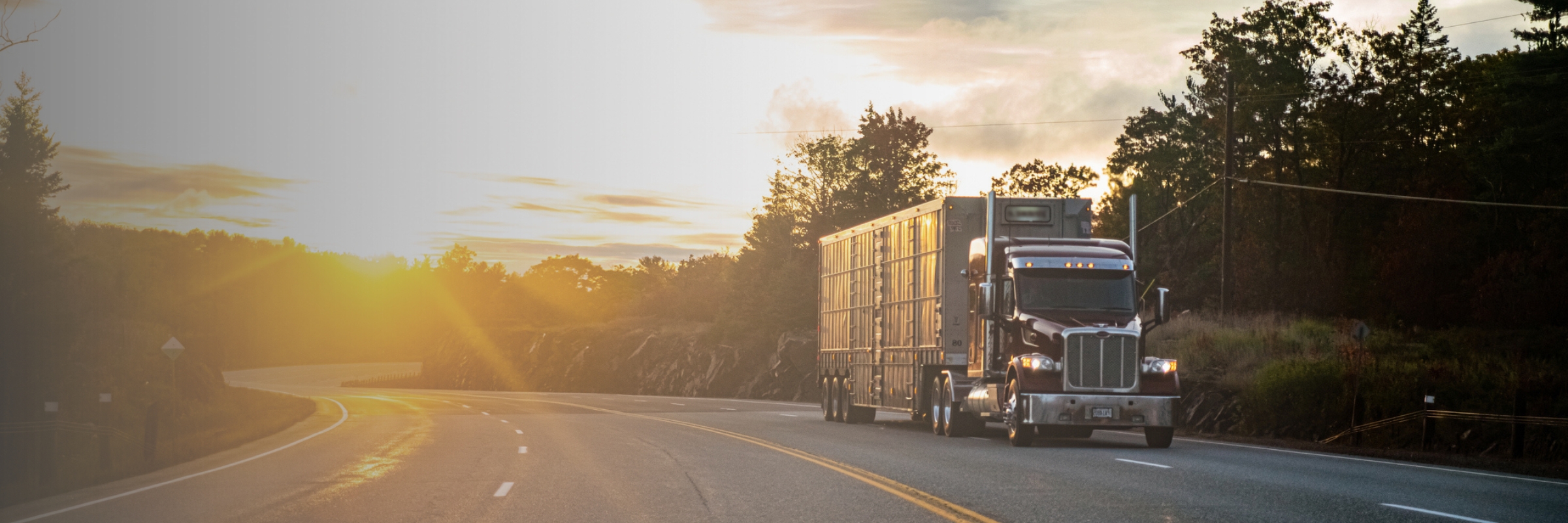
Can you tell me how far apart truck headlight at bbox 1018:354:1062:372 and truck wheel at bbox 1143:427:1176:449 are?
6.25 feet

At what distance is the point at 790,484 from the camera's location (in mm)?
14906

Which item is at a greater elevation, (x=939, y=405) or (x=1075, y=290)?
(x=1075, y=290)

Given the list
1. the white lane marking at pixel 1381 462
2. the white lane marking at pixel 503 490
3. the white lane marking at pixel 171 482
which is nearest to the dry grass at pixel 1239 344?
the white lane marking at pixel 1381 462

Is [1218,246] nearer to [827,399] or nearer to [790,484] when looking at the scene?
[827,399]

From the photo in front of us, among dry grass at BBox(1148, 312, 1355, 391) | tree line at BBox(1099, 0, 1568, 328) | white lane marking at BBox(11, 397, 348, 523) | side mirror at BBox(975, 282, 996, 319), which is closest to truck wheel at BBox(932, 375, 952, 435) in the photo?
side mirror at BBox(975, 282, 996, 319)

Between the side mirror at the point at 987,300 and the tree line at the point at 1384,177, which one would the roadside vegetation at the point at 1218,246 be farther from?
the side mirror at the point at 987,300

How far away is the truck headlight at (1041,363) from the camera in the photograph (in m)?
20.6

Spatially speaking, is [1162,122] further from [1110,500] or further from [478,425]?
[1110,500]

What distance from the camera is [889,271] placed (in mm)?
27406

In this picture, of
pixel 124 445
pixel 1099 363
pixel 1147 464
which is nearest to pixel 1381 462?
pixel 1147 464

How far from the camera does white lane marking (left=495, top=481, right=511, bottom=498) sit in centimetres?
1398

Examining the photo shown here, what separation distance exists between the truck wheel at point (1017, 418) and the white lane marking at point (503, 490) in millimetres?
8945

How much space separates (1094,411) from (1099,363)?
79cm

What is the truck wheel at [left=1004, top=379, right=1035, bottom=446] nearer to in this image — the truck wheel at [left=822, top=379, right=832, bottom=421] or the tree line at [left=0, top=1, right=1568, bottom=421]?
the truck wheel at [left=822, top=379, right=832, bottom=421]
